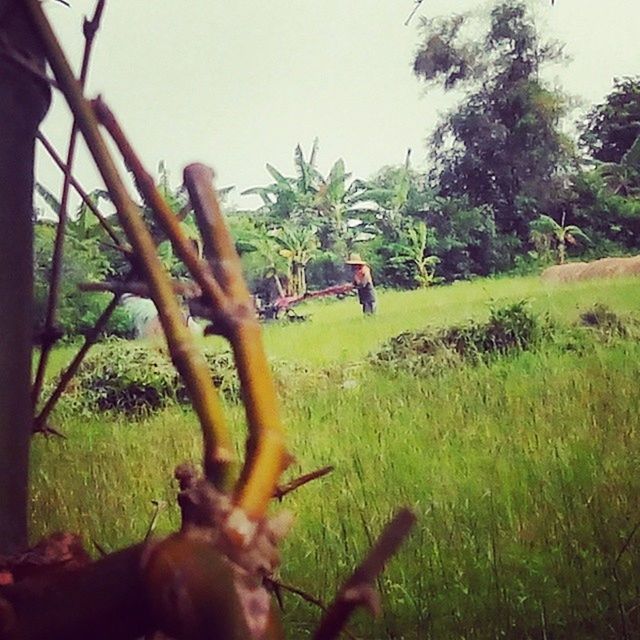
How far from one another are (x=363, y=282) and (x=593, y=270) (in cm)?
23

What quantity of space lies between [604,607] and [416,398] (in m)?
0.25

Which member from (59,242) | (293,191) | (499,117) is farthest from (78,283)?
(499,117)

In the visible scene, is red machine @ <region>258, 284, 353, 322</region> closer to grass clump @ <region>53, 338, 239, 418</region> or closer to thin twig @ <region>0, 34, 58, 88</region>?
grass clump @ <region>53, 338, 239, 418</region>

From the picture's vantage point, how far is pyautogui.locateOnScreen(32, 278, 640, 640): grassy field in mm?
820

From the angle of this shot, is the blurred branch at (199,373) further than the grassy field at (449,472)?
No

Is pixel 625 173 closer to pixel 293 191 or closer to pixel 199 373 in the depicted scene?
pixel 293 191

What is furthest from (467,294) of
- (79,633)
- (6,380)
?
(79,633)

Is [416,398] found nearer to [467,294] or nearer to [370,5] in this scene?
[467,294]

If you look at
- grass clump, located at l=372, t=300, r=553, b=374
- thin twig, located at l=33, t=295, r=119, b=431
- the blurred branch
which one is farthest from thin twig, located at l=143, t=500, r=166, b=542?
the blurred branch

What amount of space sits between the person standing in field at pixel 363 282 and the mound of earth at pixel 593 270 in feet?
0.57

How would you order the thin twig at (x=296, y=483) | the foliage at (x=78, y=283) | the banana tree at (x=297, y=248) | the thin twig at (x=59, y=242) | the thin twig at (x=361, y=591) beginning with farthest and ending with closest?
1. the banana tree at (x=297, y=248)
2. the foliage at (x=78, y=283)
3. the thin twig at (x=59, y=242)
4. the thin twig at (x=296, y=483)
5. the thin twig at (x=361, y=591)

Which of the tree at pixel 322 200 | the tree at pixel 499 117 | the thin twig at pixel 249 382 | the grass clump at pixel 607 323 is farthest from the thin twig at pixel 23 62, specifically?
the grass clump at pixel 607 323

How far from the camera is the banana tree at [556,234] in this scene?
940 mm

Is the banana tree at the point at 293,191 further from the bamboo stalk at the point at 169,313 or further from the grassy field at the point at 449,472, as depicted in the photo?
the bamboo stalk at the point at 169,313
